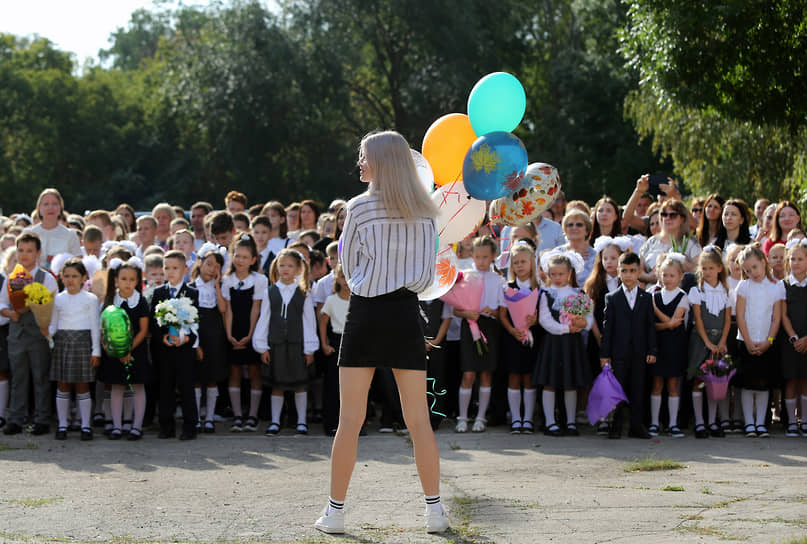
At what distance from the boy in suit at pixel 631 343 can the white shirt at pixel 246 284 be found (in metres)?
3.16

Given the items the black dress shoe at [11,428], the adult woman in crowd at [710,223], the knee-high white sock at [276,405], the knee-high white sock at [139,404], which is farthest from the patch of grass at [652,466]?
the black dress shoe at [11,428]

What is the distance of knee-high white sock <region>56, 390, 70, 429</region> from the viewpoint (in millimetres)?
8250

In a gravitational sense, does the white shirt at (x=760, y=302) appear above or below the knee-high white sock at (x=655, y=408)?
above

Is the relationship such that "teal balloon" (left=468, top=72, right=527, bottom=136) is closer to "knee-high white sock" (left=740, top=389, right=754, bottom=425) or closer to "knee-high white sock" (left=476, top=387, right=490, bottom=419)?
"knee-high white sock" (left=476, top=387, right=490, bottom=419)

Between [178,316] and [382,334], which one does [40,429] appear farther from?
[382,334]

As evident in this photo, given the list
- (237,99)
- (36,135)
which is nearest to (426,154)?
(237,99)

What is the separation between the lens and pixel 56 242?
9664mm

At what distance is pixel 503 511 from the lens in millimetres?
5406

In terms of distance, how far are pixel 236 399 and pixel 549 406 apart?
2.90 m

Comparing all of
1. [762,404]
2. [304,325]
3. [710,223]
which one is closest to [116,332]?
[304,325]

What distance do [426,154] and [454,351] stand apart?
3.27m

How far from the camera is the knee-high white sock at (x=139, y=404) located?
8.26m

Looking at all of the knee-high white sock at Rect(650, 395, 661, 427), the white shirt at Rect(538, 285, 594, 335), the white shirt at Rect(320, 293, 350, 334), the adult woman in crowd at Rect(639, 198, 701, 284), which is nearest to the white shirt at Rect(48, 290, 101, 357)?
the white shirt at Rect(320, 293, 350, 334)

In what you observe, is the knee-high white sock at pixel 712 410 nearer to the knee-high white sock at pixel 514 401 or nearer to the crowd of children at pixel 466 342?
the crowd of children at pixel 466 342
